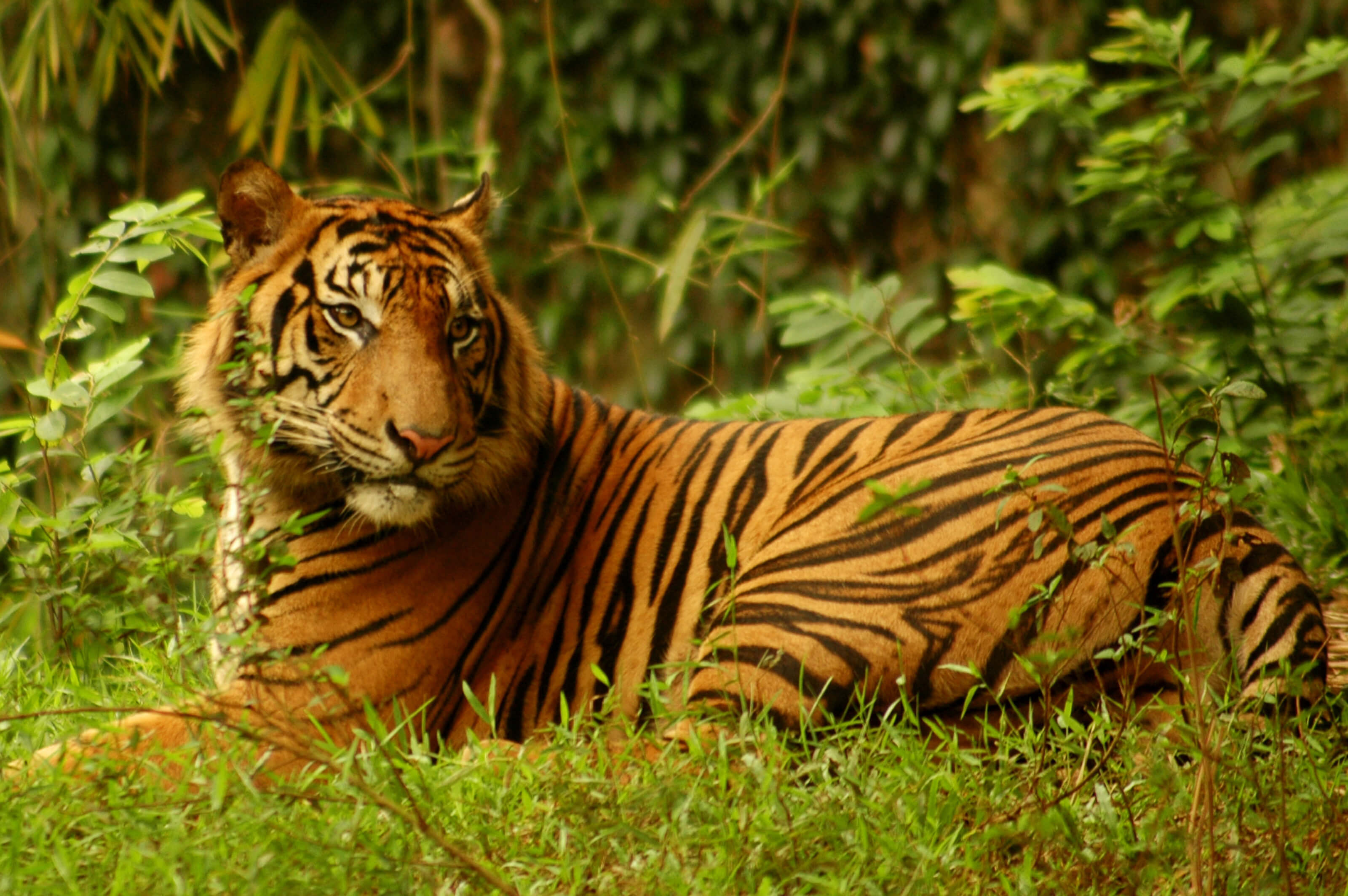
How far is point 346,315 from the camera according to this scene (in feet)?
9.18

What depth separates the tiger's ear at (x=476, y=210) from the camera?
3172mm

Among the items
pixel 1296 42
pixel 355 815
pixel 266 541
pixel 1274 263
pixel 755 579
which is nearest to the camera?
pixel 355 815

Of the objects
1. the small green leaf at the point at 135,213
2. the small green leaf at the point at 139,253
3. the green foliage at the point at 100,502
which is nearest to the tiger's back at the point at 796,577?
the green foliage at the point at 100,502

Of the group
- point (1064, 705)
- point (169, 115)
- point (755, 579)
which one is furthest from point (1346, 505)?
point (169, 115)

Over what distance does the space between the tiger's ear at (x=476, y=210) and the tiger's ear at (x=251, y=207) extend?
39 centimetres

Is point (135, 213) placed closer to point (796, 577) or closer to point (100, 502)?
point (100, 502)

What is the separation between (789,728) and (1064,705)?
53 centimetres

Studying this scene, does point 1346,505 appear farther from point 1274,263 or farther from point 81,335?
point 81,335

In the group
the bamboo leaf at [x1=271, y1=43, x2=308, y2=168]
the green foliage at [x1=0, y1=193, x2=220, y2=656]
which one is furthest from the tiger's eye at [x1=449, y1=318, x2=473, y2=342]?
the bamboo leaf at [x1=271, y1=43, x2=308, y2=168]

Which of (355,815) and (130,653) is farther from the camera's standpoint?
(130,653)

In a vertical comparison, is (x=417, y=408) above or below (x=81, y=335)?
below

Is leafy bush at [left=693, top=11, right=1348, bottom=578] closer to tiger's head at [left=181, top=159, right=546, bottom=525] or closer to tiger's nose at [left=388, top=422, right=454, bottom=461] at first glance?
tiger's head at [left=181, top=159, right=546, bottom=525]

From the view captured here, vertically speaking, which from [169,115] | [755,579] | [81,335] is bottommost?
[755,579]

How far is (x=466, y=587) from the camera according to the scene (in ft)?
9.57
